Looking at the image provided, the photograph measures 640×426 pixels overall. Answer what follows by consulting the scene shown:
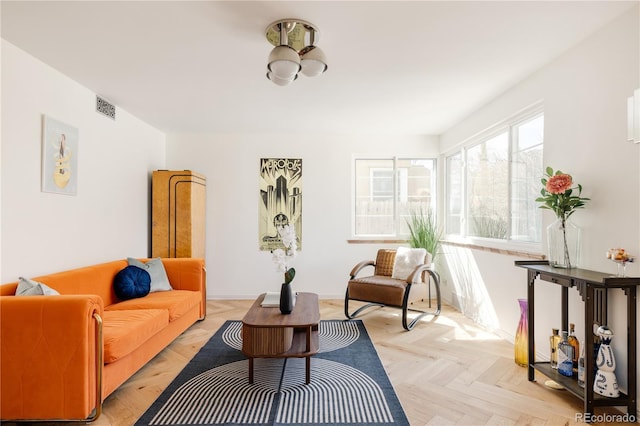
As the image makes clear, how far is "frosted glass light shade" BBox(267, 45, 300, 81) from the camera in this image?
2.43 m

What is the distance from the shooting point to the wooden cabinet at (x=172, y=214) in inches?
187

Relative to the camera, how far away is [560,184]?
2506 millimetres

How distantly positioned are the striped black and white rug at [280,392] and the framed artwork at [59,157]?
190 centimetres

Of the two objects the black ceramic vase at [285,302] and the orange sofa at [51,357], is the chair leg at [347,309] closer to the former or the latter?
the black ceramic vase at [285,302]

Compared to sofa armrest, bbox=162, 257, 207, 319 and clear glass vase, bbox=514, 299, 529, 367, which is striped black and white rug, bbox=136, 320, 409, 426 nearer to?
sofa armrest, bbox=162, 257, 207, 319

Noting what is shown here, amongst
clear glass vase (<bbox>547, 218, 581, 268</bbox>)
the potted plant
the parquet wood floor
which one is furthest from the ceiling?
the parquet wood floor

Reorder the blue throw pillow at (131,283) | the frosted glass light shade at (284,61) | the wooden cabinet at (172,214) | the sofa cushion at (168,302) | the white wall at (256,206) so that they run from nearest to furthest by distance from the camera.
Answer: the frosted glass light shade at (284,61)
the sofa cushion at (168,302)
the blue throw pillow at (131,283)
the wooden cabinet at (172,214)
the white wall at (256,206)

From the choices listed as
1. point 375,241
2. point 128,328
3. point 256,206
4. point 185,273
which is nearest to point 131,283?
point 185,273

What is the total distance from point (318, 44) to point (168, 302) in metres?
2.55

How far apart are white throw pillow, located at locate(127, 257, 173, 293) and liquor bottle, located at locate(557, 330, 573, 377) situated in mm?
3565

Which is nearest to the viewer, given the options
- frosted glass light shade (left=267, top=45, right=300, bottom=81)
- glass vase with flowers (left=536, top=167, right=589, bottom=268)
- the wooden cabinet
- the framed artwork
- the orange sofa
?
the orange sofa

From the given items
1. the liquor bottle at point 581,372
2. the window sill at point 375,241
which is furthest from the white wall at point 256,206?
the liquor bottle at point 581,372

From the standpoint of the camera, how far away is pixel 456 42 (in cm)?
262

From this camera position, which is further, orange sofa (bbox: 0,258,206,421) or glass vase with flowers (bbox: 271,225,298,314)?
glass vase with flowers (bbox: 271,225,298,314)
